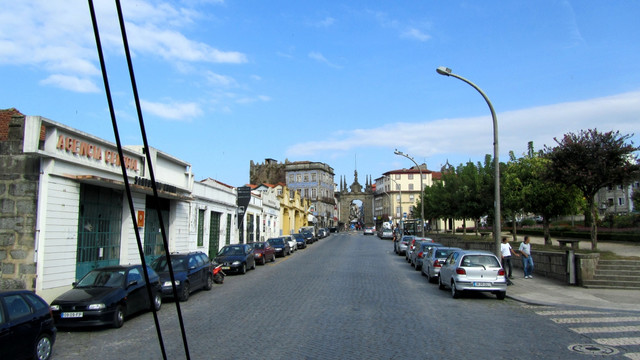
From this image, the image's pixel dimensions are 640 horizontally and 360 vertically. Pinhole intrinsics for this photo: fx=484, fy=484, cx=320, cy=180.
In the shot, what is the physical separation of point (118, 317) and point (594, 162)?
19.2m

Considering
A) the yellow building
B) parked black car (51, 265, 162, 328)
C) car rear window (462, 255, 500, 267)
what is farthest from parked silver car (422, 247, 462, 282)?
the yellow building

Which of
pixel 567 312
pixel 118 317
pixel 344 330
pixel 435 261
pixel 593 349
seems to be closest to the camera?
pixel 593 349

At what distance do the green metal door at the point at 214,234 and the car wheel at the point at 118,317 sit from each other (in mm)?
19073

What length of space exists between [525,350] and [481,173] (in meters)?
30.0

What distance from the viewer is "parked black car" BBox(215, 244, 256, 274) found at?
2295cm

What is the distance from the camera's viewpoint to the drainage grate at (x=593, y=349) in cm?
817

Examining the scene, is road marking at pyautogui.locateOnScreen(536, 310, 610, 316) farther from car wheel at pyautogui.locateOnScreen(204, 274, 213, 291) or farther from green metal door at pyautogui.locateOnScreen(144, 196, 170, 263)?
green metal door at pyautogui.locateOnScreen(144, 196, 170, 263)

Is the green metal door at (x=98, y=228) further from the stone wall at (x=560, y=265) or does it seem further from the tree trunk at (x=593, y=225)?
the tree trunk at (x=593, y=225)

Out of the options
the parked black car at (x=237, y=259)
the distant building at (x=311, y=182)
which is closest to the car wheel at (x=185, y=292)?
the parked black car at (x=237, y=259)

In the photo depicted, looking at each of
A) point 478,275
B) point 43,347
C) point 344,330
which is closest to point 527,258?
point 478,275

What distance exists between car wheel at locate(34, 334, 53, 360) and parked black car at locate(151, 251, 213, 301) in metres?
6.12

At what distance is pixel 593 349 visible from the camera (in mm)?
8414

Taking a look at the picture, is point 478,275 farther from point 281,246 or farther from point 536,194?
point 281,246

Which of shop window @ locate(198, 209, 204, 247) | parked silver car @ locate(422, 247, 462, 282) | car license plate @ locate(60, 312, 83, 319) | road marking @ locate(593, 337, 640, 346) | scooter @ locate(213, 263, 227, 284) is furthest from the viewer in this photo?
shop window @ locate(198, 209, 204, 247)
